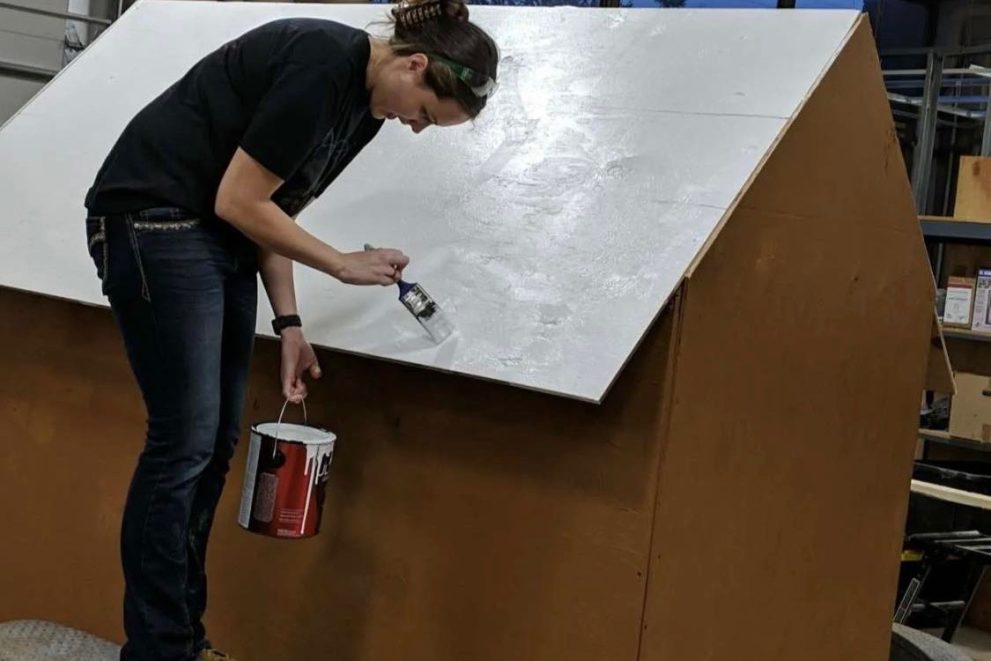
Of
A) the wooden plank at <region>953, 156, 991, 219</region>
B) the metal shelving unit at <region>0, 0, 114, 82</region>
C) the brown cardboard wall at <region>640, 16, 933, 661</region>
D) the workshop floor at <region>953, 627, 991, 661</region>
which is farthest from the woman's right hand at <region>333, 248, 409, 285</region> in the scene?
the metal shelving unit at <region>0, 0, 114, 82</region>

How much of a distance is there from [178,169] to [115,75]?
107cm

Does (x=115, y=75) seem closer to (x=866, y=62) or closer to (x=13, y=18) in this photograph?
(x=866, y=62)

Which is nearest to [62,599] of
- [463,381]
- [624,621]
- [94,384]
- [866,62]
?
[94,384]

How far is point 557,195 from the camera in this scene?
1802 mm

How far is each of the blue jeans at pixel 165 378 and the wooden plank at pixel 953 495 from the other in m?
2.14

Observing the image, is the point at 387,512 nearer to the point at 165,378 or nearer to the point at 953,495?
the point at 165,378

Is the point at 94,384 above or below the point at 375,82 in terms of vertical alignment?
below

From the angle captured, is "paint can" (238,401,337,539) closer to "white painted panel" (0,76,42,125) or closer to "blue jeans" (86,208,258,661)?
"blue jeans" (86,208,258,661)

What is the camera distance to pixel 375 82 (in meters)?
1.57

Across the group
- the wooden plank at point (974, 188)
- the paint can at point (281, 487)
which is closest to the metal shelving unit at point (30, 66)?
the wooden plank at point (974, 188)

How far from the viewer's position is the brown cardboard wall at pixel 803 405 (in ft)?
5.38

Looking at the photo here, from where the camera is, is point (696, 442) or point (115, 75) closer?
point (696, 442)

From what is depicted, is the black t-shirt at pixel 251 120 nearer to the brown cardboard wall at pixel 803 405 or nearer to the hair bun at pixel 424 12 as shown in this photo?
the hair bun at pixel 424 12

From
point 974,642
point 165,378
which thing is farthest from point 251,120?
point 974,642
